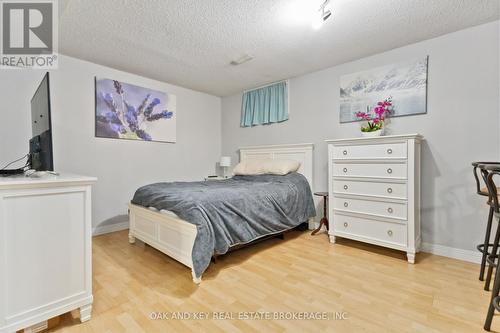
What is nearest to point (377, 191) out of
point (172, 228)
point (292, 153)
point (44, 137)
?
point (292, 153)

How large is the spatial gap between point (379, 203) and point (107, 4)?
3125mm

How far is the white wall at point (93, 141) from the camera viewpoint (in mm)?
2668

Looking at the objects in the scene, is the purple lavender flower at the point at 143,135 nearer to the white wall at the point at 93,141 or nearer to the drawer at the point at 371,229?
the white wall at the point at 93,141

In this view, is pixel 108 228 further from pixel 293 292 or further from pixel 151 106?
pixel 293 292

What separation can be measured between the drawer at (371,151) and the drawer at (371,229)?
690 millimetres

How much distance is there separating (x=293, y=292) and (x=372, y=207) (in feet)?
4.41

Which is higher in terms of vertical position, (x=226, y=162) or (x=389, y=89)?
(x=389, y=89)

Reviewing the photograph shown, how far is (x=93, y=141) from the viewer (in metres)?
3.17

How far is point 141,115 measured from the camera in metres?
3.58

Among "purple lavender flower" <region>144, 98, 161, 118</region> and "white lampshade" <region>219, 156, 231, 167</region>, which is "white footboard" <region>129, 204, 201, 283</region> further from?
"white lampshade" <region>219, 156, 231, 167</region>

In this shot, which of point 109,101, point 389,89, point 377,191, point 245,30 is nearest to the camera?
point 245,30

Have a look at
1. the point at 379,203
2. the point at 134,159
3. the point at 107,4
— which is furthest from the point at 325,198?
the point at 107,4

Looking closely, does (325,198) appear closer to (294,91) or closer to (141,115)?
(294,91)

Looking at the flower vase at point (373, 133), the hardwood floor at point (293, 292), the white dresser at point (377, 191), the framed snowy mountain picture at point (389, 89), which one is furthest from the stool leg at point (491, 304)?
the framed snowy mountain picture at point (389, 89)
